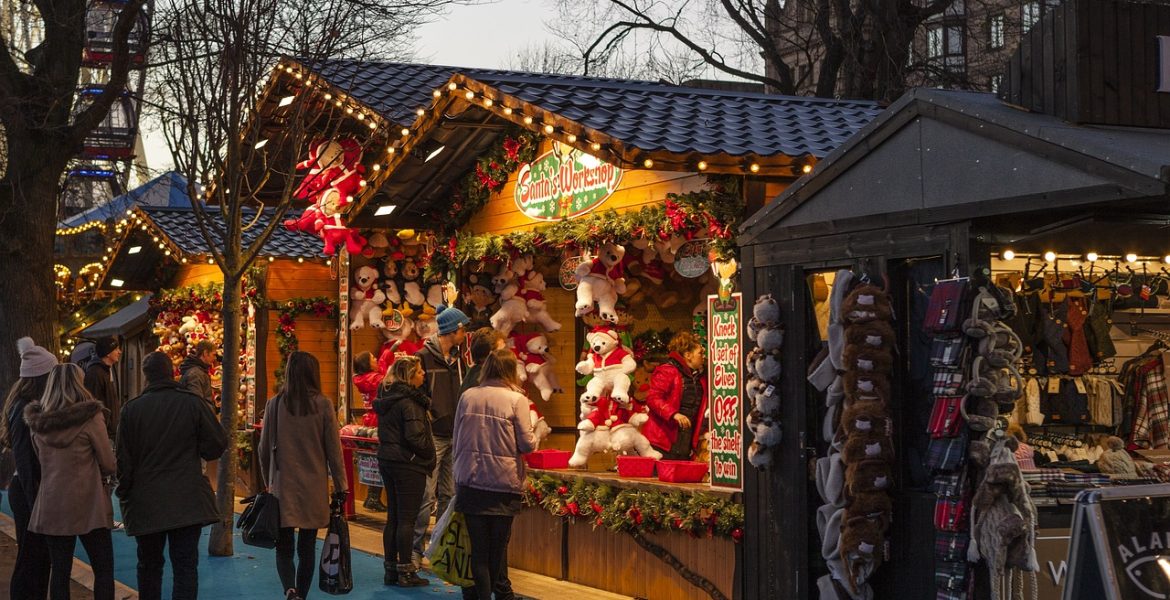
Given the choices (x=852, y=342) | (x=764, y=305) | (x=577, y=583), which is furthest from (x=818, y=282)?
(x=577, y=583)

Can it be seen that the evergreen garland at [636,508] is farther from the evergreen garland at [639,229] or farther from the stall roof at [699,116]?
the stall roof at [699,116]

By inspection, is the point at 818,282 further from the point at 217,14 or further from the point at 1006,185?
the point at 217,14

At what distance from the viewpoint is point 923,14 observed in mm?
23031

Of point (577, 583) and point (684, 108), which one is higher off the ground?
point (684, 108)

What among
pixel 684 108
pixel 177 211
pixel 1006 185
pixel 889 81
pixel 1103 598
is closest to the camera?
pixel 1103 598

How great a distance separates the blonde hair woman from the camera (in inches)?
335

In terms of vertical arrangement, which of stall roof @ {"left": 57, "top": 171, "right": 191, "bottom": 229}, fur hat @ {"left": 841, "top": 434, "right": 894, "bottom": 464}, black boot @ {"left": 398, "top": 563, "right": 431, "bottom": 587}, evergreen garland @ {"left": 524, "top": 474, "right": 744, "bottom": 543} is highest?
stall roof @ {"left": 57, "top": 171, "right": 191, "bottom": 229}

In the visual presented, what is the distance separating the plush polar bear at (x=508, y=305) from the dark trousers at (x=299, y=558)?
358 cm

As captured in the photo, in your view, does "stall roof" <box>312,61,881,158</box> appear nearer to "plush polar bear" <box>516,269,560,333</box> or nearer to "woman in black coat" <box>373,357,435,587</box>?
"plush polar bear" <box>516,269,560,333</box>

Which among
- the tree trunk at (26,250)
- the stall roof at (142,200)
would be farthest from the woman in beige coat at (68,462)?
the stall roof at (142,200)

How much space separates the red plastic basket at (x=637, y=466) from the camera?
33.8 ft

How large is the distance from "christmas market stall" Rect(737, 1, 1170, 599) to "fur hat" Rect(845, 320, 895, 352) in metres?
0.01

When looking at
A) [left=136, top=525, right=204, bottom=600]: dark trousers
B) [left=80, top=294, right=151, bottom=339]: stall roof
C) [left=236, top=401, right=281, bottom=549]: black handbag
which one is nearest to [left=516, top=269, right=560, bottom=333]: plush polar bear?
[left=236, top=401, right=281, bottom=549]: black handbag

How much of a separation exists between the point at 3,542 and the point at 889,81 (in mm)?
14691
